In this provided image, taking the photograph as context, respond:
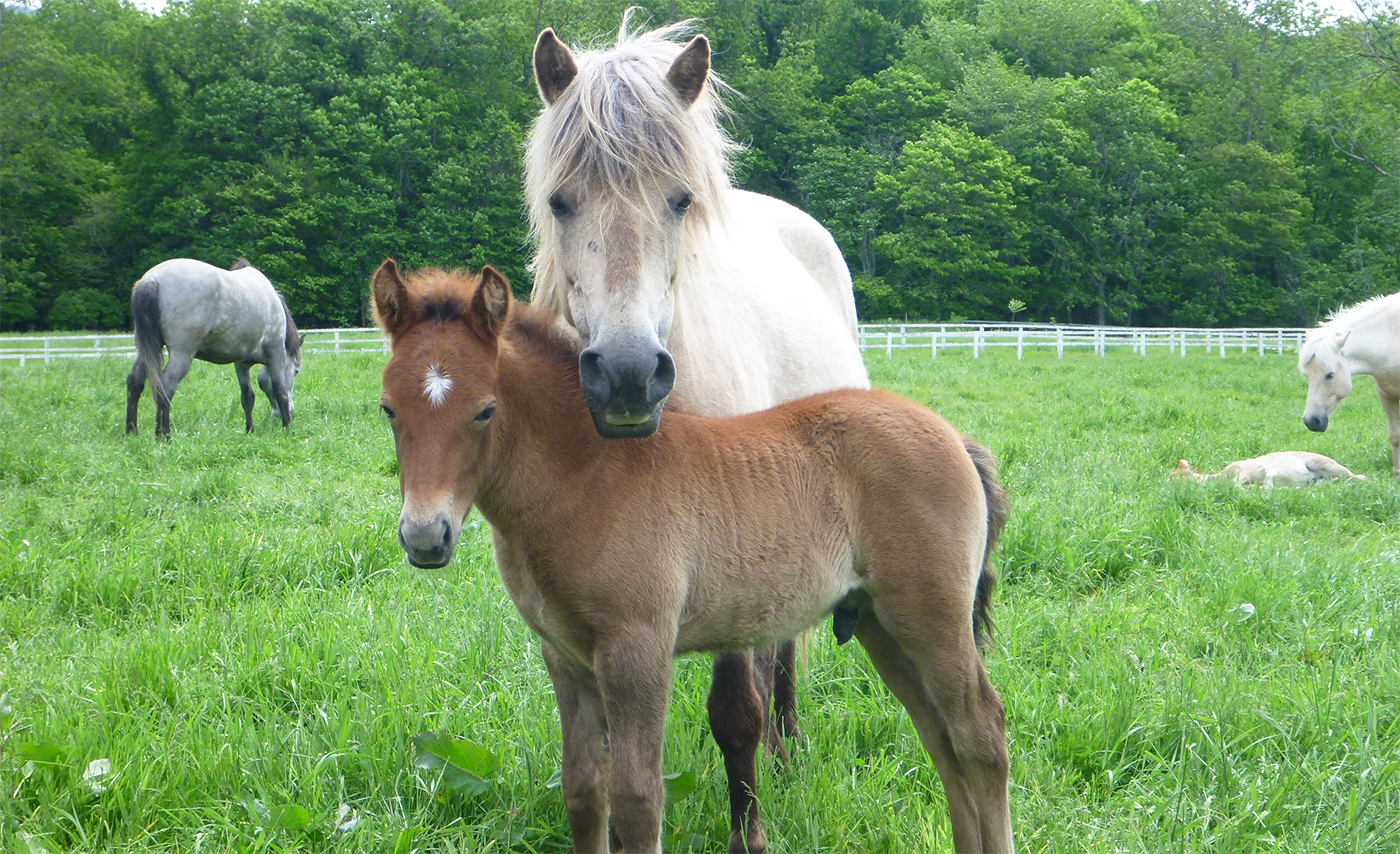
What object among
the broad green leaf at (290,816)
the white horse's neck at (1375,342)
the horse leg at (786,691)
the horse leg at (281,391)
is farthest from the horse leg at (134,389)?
the white horse's neck at (1375,342)

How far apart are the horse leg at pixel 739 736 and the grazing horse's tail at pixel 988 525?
656 mm

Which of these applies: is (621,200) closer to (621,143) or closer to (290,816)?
(621,143)

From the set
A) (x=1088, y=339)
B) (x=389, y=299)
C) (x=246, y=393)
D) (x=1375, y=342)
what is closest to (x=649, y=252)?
(x=389, y=299)

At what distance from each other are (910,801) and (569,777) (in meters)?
0.97

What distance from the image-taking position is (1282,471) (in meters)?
6.96

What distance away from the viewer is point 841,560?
2.15 meters

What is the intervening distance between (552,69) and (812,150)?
35.8 m

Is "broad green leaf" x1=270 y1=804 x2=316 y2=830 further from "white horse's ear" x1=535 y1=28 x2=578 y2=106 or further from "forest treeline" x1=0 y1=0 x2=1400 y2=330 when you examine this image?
"forest treeline" x1=0 y1=0 x2=1400 y2=330

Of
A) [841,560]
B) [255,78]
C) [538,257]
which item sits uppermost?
[255,78]

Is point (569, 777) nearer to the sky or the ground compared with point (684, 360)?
nearer to the ground

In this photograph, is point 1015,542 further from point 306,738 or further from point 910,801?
point 306,738

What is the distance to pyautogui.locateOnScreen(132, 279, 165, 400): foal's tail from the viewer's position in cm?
870

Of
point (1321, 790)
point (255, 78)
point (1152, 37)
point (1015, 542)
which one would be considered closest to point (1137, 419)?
point (1015, 542)

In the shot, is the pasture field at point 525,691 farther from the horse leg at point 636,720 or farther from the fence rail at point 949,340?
the fence rail at point 949,340
